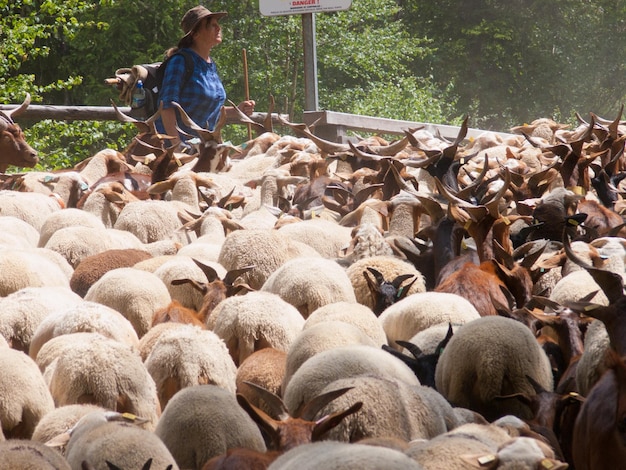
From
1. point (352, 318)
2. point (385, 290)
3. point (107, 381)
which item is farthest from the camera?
point (385, 290)

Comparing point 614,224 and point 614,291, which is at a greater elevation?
point 614,291

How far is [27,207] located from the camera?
10.5 metres

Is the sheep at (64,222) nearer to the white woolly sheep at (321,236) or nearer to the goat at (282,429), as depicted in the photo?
the white woolly sheep at (321,236)

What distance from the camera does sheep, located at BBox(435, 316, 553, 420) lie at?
5.31 metres

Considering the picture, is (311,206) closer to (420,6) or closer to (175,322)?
(175,322)

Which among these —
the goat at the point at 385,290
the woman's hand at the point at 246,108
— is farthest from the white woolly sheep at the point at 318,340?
the woman's hand at the point at 246,108

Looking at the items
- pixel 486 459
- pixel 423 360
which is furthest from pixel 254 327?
pixel 486 459

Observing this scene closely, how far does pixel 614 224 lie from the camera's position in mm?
9117

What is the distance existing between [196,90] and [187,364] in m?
7.68

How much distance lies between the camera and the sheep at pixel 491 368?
5.31 m

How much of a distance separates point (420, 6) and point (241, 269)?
1161 inches

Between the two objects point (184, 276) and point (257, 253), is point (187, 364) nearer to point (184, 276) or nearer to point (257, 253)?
point (184, 276)

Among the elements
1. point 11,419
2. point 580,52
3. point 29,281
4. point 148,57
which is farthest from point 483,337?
point 580,52

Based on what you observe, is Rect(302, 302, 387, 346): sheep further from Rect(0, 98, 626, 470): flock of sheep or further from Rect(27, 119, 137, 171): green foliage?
Rect(27, 119, 137, 171): green foliage
